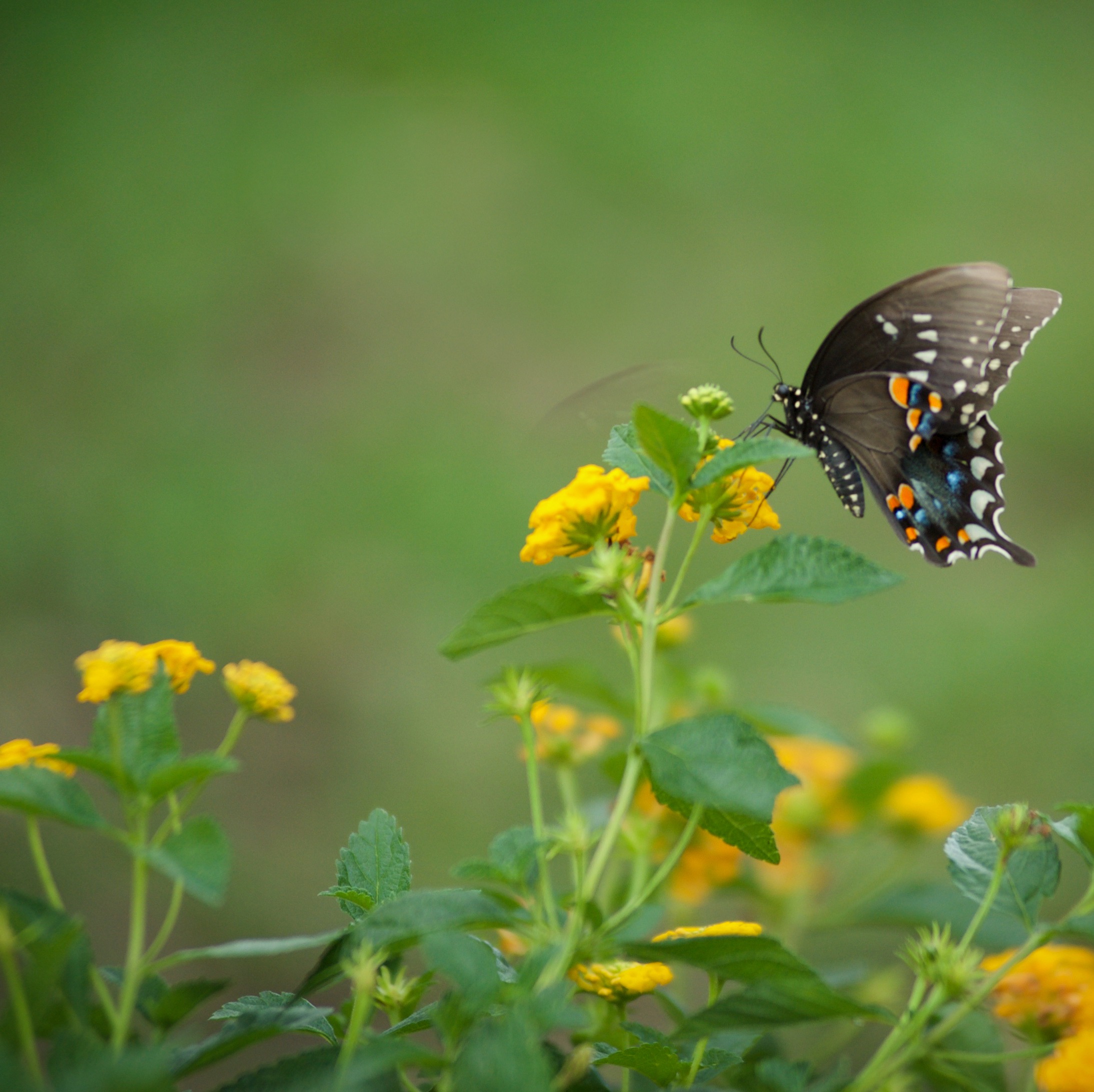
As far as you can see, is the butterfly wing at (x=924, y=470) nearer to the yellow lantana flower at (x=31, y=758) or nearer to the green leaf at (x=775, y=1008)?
the green leaf at (x=775, y=1008)

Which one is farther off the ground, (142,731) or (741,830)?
(142,731)

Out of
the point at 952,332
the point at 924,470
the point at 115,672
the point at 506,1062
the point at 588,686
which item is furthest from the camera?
the point at 924,470

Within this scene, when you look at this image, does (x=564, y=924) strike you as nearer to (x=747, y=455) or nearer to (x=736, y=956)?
(x=736, y=956)

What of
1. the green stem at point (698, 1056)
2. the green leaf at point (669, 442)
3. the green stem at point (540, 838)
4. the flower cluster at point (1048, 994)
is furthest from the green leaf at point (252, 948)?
the flower cluster at point (1048, 994)

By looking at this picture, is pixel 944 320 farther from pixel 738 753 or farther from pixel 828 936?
pixel 828 936

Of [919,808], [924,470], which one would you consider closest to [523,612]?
[919,808]

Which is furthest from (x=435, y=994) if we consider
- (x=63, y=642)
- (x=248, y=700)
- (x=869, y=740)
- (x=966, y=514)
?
(x=63, y=642)
